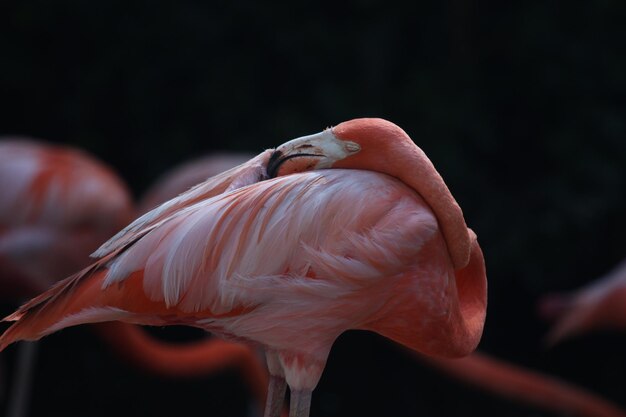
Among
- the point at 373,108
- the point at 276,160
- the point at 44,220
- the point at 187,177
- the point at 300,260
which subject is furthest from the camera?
the point at 373,108

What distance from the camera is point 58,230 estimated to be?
410 centimetres

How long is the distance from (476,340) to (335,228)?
0.46 meters

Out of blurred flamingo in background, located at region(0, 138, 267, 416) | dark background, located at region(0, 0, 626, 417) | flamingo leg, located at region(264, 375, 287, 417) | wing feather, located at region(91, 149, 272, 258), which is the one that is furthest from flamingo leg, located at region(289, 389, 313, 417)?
dark background, located at region(0, 0, 626, 417)

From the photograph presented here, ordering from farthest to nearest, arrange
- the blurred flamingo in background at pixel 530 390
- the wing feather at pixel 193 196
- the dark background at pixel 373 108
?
the dark background at pixel 373 108 → the blurred flamingo in background at pixel 530 390 → the wing feather at pixel 193 196

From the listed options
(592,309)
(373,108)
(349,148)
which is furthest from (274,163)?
(373,108)

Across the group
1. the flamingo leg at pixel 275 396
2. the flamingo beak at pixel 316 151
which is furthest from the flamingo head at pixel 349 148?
the flamingo leg at pixel 275 396

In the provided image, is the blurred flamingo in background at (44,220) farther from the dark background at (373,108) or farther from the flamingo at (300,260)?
the flamingo at (300,260)

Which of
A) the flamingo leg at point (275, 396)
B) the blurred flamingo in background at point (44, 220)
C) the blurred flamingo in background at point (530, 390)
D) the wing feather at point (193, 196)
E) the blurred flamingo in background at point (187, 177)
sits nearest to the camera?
the wing feather at point (193, 196)

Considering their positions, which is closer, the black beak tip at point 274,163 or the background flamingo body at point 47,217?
the black beak tip at point 274,163

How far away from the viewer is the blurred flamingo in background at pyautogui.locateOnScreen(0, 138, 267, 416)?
13.4 feet

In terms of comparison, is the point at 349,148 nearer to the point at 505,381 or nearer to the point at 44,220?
the point at 44,220

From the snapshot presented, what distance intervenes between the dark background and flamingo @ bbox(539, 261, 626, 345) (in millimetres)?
629

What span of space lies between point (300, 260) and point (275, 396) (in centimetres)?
38

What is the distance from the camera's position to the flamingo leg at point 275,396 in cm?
211
